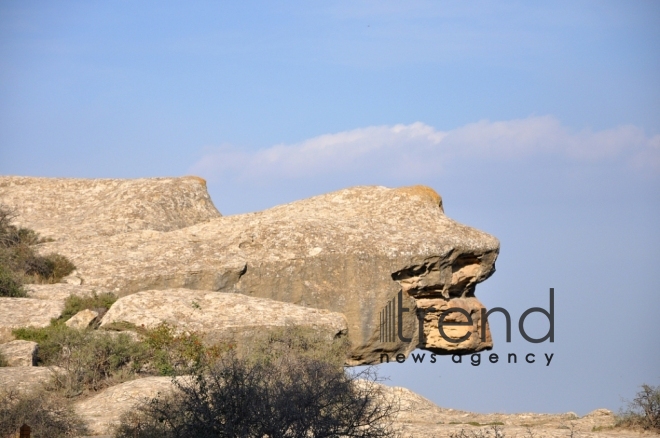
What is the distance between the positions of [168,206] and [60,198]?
390 cm

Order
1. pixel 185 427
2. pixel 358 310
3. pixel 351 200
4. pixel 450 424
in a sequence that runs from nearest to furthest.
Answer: pixel 185 427 → pixel 450 424 → pixel 358 310 → pixel 351 200

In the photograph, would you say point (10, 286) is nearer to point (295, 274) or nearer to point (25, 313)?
point (25, 313)

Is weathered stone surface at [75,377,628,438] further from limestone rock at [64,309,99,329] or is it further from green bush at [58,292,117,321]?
green bush at [58,292,117,321]

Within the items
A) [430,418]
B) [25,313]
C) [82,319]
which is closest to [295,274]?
[82,319]

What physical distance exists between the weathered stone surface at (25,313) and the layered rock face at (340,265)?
2.51 m

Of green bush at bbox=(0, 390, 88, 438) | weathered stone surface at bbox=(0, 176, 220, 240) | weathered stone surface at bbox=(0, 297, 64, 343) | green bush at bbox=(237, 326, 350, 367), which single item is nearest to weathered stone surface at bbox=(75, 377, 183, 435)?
green bush at bbox=(0, 390, 88, 438)

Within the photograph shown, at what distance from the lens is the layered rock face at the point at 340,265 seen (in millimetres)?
20031

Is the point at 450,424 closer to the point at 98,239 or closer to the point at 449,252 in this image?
the point at 449,252

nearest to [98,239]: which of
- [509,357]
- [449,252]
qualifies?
[449,252]

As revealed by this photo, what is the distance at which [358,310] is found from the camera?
65.4 ft

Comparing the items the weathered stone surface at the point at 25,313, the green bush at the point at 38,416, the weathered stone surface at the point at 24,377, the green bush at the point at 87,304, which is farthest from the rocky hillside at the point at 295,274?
the green bush at the point at 38,416

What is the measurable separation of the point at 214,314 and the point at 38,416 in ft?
20.8

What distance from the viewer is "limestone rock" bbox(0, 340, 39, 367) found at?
47.2 feet

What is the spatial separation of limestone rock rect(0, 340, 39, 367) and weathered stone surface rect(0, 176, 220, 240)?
8411mm
